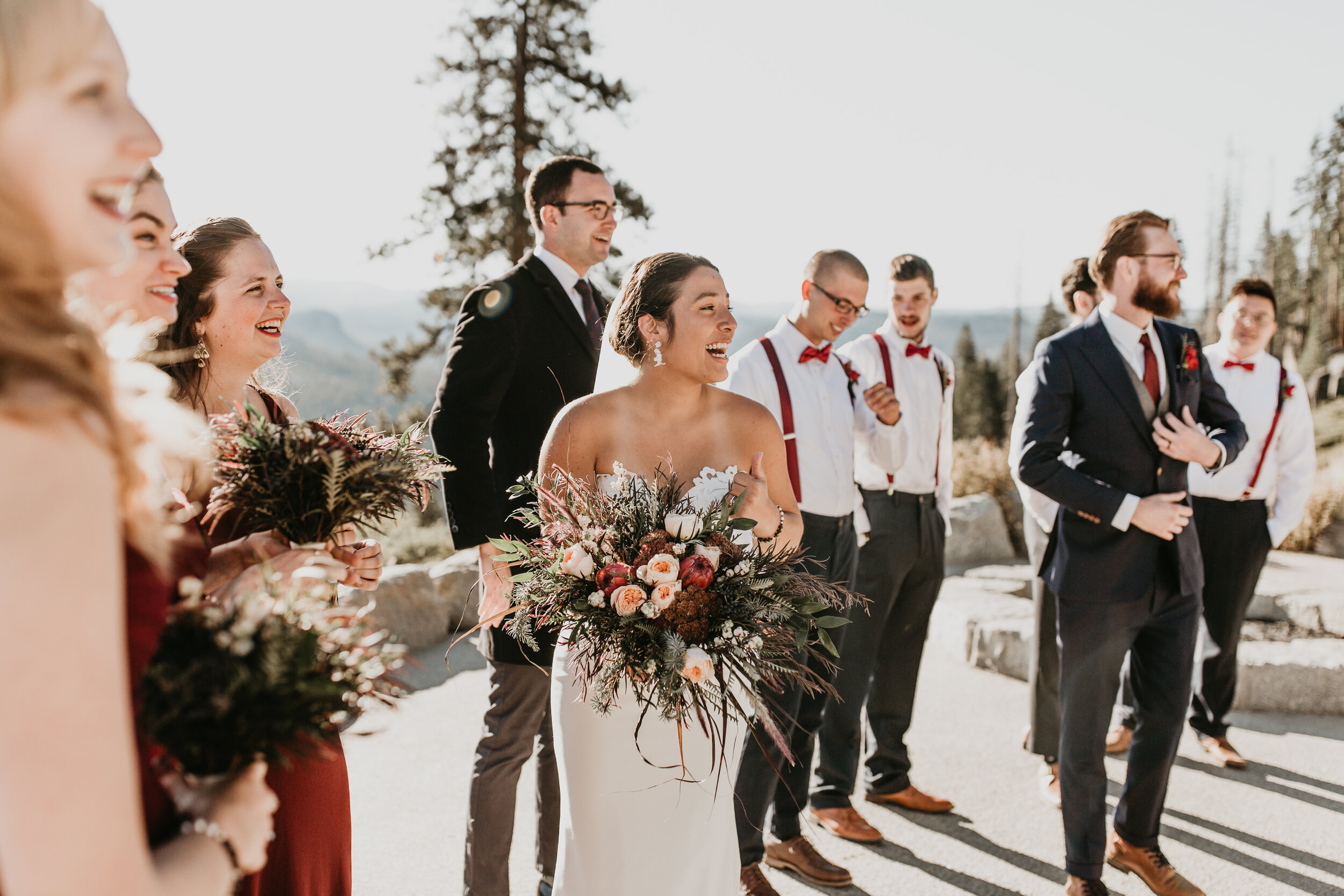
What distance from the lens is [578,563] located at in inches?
99.5

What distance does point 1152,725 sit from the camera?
3.90 metres

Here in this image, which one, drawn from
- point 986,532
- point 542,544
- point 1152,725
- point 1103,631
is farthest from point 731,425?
point 986,532

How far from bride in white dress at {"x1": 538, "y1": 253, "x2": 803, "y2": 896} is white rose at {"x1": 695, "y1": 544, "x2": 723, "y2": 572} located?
1.16 feet

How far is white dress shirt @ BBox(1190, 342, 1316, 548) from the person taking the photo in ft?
18.8

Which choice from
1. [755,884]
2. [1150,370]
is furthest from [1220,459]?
[755,884]

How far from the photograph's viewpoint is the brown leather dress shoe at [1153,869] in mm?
3934

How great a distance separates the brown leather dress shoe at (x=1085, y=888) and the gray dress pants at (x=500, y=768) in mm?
2259

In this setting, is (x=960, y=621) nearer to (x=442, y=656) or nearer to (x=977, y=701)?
(x=977, y=701)

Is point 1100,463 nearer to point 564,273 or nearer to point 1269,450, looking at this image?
point 564,273

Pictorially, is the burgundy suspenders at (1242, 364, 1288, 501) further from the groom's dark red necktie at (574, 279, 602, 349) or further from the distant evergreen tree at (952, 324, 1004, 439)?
the distant evergreen tree at (952, 324, 1004, 439)

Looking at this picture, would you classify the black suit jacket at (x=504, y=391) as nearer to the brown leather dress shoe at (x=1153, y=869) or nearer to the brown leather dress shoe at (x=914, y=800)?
the brown leather dress shoe at (x=914, y=800)

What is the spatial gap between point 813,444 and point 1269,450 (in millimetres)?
3445

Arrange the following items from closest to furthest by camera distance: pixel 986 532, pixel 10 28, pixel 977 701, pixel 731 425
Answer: pixel 10 28, pixel 731 425, pixel 977 701, pixel 986 532

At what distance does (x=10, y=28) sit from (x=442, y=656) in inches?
289
